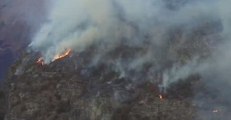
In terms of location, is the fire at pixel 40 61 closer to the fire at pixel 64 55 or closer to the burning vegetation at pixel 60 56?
the burning vegetation at pixel 60 56

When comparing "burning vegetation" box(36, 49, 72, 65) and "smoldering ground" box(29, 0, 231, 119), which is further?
"burning vegetation" box(36, 49, 72, 65)

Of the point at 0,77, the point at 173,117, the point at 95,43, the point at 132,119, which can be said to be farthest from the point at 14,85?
the point at 0,77

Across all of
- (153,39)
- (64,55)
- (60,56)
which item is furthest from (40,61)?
(153,39)

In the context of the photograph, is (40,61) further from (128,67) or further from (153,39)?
(153,39)

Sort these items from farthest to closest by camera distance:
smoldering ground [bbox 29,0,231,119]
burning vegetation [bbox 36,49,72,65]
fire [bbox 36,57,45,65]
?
fire [bbox 36,57,45,65] → burning vegetation [bbox 36,49,72,65] → smoldering ground [bbox 29,0,231,119]

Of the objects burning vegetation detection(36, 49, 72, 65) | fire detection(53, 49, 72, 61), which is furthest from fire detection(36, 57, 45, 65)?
fire detection(53, 49, 72, 61)

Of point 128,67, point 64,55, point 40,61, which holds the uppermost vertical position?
point 64,55

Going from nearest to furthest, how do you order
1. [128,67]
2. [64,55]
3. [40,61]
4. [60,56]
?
[128,67]
[64,55]
[40,61]
[60,56]

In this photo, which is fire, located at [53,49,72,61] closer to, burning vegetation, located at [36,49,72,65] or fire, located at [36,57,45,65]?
burning vegetation, located at [36,49,72,65]

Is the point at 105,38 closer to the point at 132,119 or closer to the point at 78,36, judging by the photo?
the point at 78,36
